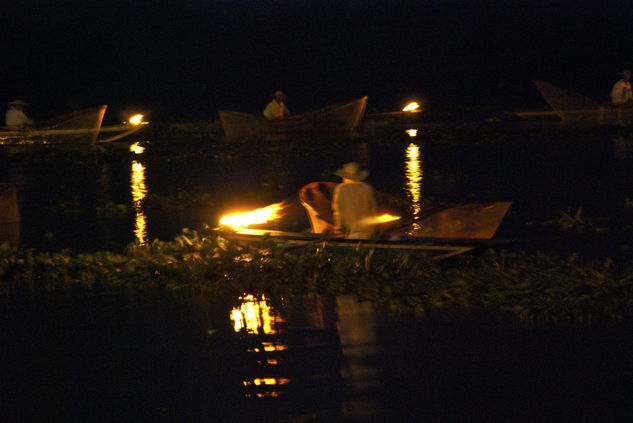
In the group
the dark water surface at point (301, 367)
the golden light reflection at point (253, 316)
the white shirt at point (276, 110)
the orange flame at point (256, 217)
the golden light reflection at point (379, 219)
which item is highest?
the white shirt at point (276, 110)

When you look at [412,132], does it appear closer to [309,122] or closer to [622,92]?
[309,122]

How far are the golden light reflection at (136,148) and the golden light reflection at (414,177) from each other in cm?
829

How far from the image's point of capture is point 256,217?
10969 mm

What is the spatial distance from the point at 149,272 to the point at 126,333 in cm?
211

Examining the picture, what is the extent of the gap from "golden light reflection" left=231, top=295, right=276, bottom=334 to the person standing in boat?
146 cm

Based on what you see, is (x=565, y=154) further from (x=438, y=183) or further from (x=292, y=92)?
(x=292, y=92)

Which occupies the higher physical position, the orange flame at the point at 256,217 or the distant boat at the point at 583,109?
the distant boat at the point at 583,109

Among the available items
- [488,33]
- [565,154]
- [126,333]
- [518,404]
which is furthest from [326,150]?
[488,33]

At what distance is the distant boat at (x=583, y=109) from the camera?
2788 cm

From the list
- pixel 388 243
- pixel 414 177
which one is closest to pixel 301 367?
pixel 388 243

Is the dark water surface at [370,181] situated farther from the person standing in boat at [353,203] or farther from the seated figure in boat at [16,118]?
the seated figure in boat at [16,118]

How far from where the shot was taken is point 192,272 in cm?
1000

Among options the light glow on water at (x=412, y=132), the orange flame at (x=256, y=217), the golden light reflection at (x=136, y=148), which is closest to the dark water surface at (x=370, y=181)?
the orange flame at (x=256, y=217)

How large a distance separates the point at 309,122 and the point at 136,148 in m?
5.80
